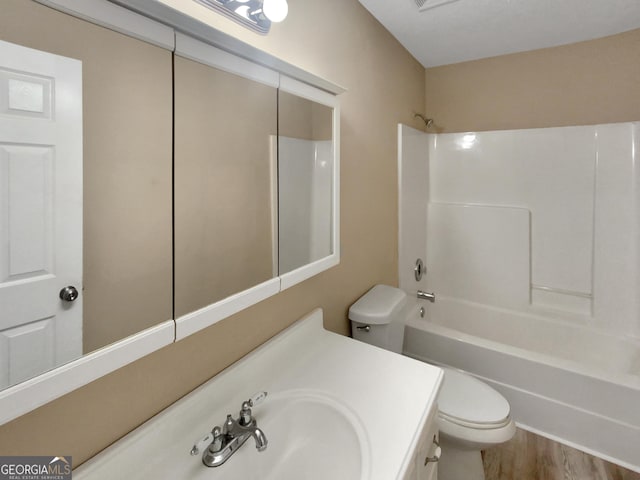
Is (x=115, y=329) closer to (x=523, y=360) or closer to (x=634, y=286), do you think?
(x=523, y=360)

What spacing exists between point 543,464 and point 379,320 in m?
1.22

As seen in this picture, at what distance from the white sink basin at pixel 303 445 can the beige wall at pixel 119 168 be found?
467 mm

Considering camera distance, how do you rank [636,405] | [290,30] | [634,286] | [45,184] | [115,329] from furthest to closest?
[634,286] → [636,405] → [290,30] → [115,329] → [45,184]

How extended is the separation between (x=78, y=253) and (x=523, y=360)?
218 centimetres

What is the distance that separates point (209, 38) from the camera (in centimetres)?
78

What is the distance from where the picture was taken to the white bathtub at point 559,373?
1.66m

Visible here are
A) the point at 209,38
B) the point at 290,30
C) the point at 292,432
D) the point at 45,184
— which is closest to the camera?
the point at 45,184

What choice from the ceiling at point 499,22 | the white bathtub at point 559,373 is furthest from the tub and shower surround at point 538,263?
the ceiling at point 499,22

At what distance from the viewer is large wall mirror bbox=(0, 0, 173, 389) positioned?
51 centimetres

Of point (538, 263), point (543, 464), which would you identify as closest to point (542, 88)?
point (538, 263)

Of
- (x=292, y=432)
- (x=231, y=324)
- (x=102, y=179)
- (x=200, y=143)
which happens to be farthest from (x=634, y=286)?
(x=102, y=179)

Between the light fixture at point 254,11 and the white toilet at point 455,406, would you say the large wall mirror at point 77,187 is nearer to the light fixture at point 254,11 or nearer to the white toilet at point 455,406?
the light fixture at point 254,11

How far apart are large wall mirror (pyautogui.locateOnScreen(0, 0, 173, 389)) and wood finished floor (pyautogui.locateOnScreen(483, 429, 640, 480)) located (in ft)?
6.41

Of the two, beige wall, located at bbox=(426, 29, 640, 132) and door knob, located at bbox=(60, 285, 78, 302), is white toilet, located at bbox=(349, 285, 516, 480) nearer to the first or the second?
door knob, located at bbox=(60, 285, 78, 302)
